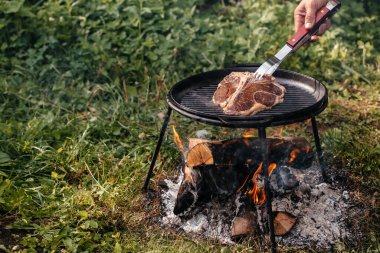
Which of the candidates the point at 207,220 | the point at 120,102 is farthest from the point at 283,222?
the point at 120,102

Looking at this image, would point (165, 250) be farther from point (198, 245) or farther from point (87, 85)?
point (87, 85)

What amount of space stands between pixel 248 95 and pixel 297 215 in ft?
3.20

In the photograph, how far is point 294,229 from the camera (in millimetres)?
3420

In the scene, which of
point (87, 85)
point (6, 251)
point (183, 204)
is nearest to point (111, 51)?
point (87, 85)

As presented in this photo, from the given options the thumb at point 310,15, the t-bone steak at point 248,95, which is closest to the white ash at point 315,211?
the t-bone steak at point 248,95

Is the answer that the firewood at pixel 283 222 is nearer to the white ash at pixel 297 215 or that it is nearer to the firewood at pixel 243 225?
the white ash at pixel 297 215

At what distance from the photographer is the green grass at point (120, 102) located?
3.48 m

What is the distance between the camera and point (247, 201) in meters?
3.51

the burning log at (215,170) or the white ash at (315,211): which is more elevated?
the burning log at (215,170)

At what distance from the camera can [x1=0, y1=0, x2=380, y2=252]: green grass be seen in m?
3.48

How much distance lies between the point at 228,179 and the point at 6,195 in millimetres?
1679

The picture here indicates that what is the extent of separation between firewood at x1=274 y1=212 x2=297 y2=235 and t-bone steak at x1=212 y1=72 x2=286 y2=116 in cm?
77

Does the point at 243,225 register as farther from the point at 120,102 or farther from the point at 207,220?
the point at 120,102

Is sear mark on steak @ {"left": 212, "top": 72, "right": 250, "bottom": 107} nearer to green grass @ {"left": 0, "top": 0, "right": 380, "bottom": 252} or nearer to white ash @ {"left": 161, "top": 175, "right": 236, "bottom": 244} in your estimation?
white ash @ {"left": 161, "top": 175, "right": 236, "bottom": 244}
